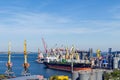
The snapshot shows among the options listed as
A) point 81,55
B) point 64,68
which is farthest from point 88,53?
point 64,68

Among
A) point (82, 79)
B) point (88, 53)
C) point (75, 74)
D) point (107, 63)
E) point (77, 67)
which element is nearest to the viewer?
point (82, 79)

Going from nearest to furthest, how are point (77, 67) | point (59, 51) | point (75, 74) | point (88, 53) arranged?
point (75, 74) < point (77, 67) < point (88, 53) < point (59, 51)

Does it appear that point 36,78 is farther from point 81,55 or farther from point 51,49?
point 51,49

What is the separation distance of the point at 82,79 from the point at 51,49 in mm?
113894

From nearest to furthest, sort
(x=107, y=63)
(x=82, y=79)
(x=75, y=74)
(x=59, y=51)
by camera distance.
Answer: (x=82, y=79) → (x=75, y=74) → (x=107, y=63) → (x=59, y=51)

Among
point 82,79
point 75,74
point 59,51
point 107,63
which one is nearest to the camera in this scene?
point 82,79

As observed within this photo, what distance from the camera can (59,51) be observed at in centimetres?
14362

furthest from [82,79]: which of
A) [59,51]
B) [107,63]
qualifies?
[59,51]

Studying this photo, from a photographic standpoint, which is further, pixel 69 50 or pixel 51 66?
pixel 69 50

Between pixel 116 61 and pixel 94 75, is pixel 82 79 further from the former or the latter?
pixel 116 61

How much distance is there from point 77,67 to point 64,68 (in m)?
5.19

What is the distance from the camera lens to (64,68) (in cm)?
10169

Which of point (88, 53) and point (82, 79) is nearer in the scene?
point (82, 79)

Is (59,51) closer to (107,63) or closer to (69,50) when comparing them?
(69,50)
